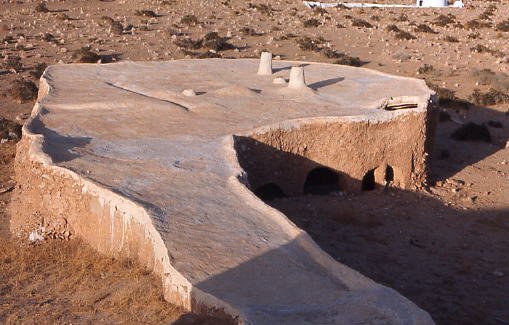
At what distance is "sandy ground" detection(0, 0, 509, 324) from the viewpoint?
812cm

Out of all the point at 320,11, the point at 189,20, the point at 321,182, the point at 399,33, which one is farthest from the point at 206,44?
the point at 320,11

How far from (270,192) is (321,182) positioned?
1.28 meters

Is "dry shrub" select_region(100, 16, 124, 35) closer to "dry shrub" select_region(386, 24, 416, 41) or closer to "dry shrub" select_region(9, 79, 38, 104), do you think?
"dry shrub" select_region(9, 79, 38, 104)

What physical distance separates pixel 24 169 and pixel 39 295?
297 cm

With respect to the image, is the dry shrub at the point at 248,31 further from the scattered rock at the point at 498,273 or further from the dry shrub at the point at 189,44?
the scattered rock at the point at 498,273

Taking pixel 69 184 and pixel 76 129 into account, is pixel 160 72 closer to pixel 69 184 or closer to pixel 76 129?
pixel 76 129

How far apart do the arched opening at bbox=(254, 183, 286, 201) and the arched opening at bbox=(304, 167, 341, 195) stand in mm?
634

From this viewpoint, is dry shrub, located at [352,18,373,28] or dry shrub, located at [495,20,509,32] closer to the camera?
dry shrub, located at [352,18,373,28]

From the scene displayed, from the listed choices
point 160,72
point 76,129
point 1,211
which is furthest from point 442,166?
point 1,211

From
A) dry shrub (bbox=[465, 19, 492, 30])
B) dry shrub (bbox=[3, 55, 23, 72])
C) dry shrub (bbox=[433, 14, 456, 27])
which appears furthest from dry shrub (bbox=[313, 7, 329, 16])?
dry shrub (bbox=[3, 55, 23, 72])

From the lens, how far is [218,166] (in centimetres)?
984

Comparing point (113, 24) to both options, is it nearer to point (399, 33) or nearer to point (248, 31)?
point (248, 31)

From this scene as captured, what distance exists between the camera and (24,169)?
1029cm

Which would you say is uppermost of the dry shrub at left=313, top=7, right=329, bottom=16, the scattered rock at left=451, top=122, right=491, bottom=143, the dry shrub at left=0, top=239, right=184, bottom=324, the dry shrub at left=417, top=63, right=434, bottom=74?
the dry shrub at left=0, top=239, right=184, bottom=324
